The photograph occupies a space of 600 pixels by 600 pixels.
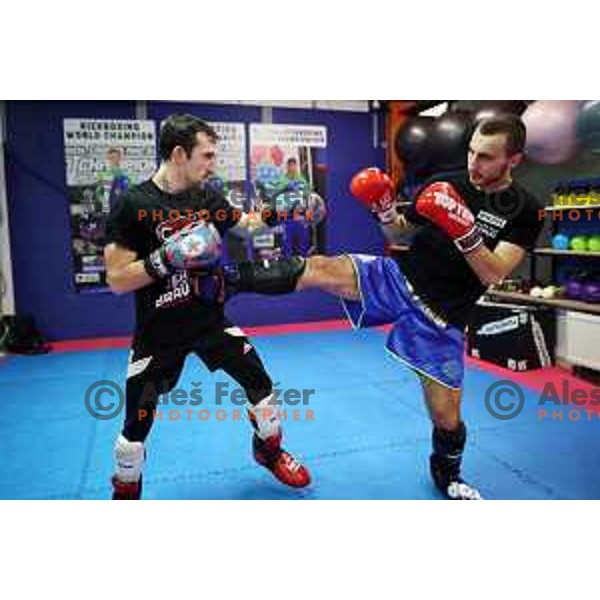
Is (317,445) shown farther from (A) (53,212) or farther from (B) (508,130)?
(A) (53,212)

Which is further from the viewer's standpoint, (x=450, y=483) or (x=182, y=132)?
(x=450, y=483)

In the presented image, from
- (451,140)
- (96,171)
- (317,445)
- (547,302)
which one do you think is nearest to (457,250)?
(317,445)

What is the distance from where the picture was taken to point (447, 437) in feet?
7.39

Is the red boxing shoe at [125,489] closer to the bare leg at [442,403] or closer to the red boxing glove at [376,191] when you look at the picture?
the bare leg at [442,403]

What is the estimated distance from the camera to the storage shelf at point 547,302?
3.82 meters

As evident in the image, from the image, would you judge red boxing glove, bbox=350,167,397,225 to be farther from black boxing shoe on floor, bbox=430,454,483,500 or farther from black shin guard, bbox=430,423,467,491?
black boxing shoe on floor, bbox=430,454,483,500

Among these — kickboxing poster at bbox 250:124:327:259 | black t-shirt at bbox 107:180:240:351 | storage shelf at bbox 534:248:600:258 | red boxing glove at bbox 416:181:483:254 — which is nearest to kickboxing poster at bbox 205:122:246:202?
kickboxing poster at bbox 250:124:327:259

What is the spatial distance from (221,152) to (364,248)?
5.72 feet

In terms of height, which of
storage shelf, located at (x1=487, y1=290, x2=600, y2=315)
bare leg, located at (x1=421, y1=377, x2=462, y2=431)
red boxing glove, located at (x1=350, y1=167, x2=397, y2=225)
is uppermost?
red boxing glove, located at (x1=350, y1=167, x2=397, y2=225)

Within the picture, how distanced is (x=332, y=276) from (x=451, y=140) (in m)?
2.12

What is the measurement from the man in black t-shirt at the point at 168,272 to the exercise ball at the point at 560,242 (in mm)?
2822

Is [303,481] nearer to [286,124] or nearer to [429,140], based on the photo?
[429,140]

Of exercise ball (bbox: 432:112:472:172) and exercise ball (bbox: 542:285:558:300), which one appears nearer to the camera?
exercise ball (bbox: 432:112:472:172)

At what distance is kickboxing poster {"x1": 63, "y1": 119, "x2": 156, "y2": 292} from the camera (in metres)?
5.21
